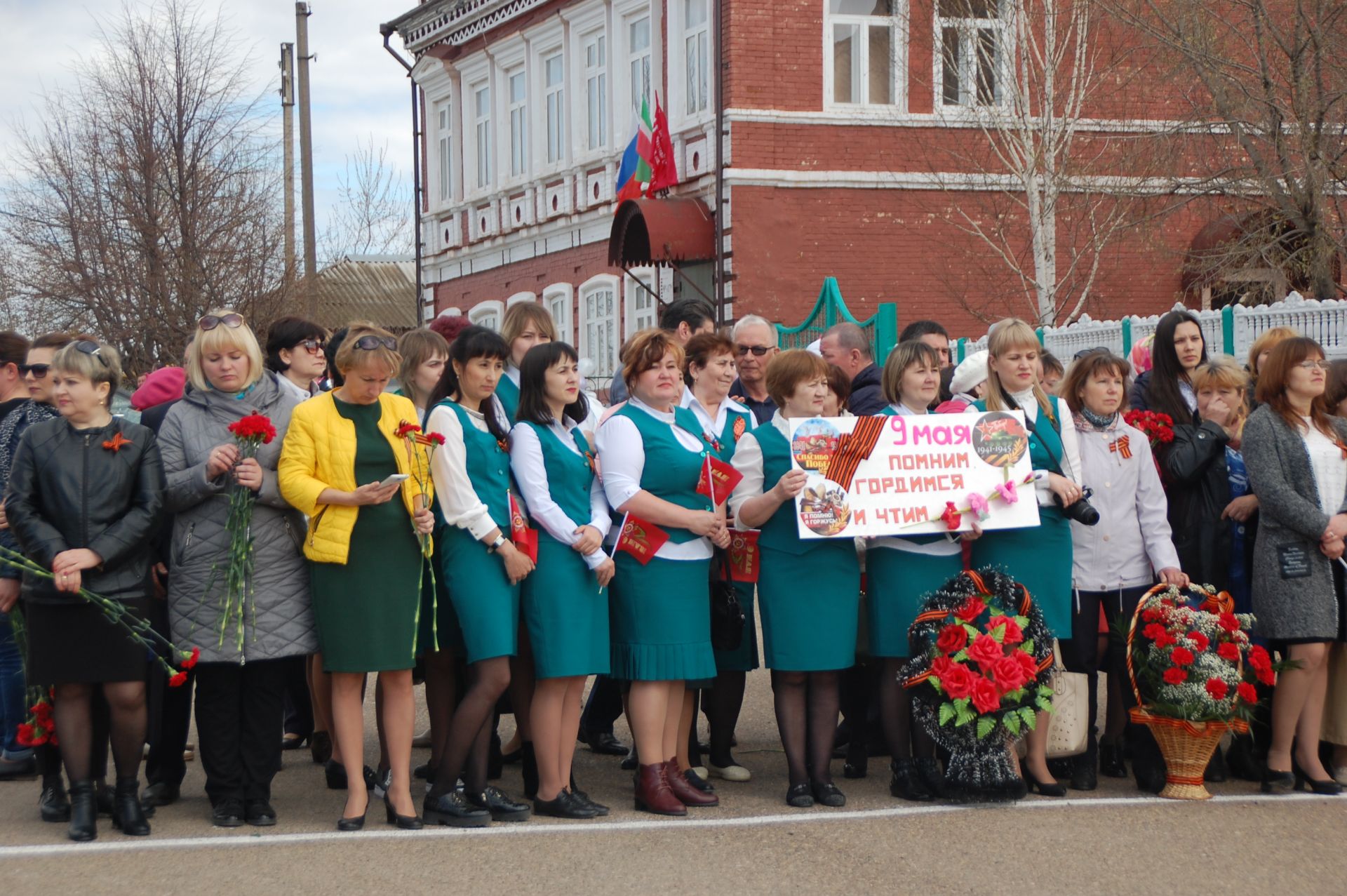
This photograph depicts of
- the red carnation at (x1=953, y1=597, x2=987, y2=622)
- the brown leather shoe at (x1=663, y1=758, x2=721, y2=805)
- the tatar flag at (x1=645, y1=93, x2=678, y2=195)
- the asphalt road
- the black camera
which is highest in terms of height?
A: the tatar flag at (x1=645, y1=93, x2=678, y2=195)

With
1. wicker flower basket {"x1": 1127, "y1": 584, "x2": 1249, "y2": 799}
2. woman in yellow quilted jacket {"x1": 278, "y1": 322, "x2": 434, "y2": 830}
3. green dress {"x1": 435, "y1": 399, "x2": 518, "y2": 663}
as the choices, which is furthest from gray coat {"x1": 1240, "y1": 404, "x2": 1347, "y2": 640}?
woman in yellow quilted jacket {"x1": 278, "y1": 322, "x2": 434, "y2": 830}

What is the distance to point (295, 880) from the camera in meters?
5.95

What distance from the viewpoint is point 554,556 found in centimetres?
682

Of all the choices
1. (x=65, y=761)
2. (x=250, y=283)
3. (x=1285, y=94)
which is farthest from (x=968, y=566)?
(x=250, y=283)

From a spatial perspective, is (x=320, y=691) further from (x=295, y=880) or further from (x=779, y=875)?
(x=779, y=875)

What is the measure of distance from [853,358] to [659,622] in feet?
8.16

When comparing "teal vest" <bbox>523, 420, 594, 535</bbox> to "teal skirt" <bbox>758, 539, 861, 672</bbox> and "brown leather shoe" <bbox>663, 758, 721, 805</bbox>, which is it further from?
"brown leather shoe" <bbox>663, 758, 721, 805</bbox>

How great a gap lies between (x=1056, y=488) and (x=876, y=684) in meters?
1.22

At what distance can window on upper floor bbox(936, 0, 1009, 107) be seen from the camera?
797 inches

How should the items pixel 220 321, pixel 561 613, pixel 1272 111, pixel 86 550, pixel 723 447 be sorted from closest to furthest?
pixel 86 550 → pixel 561 613 → pixel 220 321 → pixel 723 447 → pixel 1272 111

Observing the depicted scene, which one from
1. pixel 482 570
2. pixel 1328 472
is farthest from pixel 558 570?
pixel 1328 472

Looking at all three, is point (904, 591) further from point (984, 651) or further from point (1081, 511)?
point (1081, 511)

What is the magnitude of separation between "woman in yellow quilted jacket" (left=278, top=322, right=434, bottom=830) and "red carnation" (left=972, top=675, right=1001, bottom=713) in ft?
7.72

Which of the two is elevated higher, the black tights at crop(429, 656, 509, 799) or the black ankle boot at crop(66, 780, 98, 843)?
the black tights at crop(429, 656, 509, 799)
